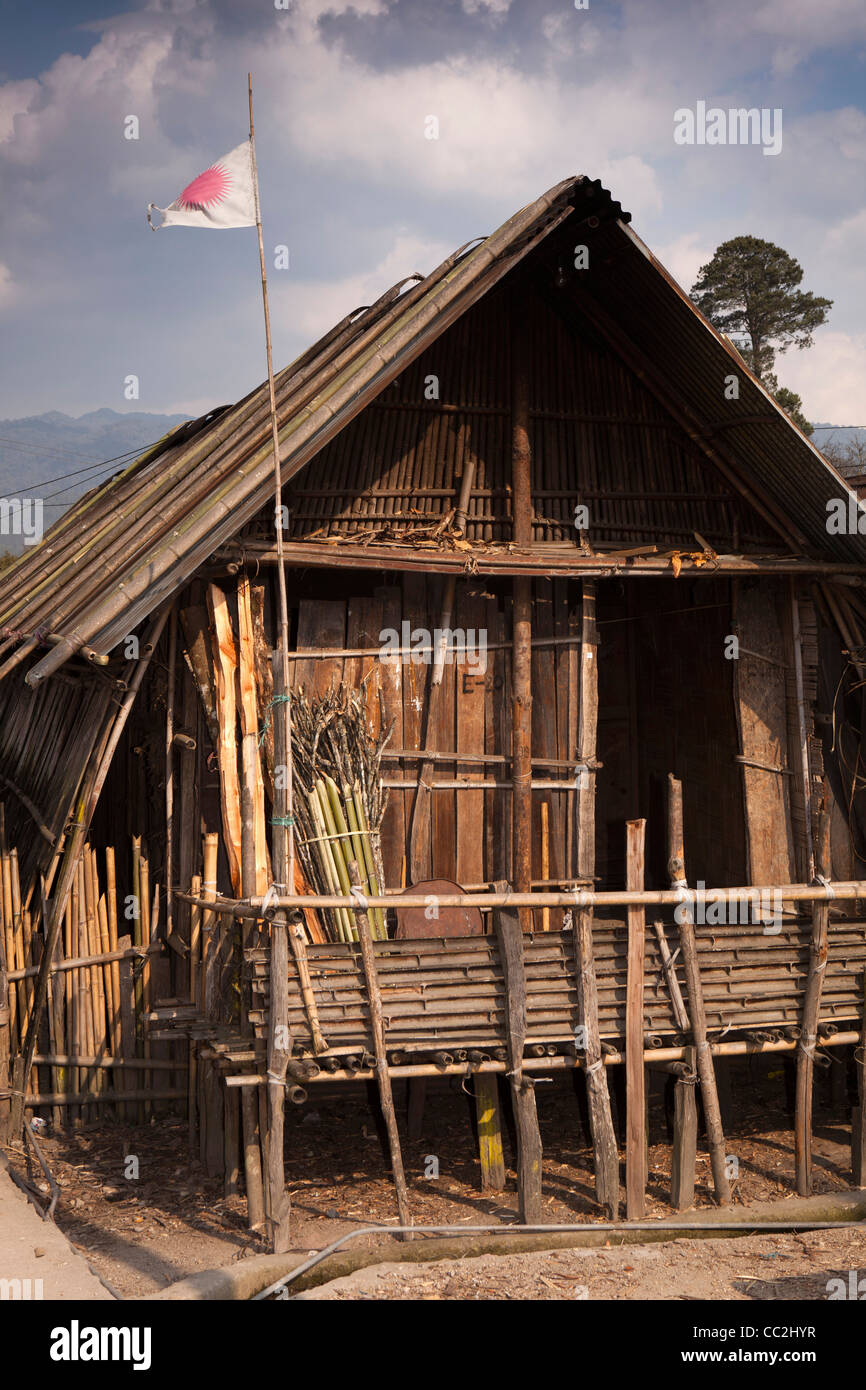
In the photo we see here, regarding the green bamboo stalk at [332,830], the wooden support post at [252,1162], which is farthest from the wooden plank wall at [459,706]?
the wooden support post at [252,1162]

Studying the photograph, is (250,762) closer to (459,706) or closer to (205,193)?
(459,706)

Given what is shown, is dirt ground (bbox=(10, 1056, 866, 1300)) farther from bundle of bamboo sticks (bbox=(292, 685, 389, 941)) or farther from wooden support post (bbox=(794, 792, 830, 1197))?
bundle of bamboo sticks (bbox=(292, 685, 389, 941))

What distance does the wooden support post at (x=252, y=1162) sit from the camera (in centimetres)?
716

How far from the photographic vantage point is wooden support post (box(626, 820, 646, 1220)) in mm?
7562

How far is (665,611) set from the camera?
37.6ft

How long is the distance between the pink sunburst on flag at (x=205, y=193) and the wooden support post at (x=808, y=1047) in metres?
6.30

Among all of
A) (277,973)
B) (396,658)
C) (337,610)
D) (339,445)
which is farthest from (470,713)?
(277,973)

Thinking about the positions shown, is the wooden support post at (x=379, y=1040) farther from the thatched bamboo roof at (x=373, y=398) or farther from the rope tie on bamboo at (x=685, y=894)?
the thatched bamboo roof at (x=373, y=398)

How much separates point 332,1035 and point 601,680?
631cm

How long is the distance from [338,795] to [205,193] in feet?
14.1

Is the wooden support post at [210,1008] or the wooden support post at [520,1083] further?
the wooden support post at [210,1008]

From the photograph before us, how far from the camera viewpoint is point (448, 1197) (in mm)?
7879

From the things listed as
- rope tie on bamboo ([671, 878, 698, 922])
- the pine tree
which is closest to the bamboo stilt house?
rope tie on bamboo ([671, 878, 698, 922])
